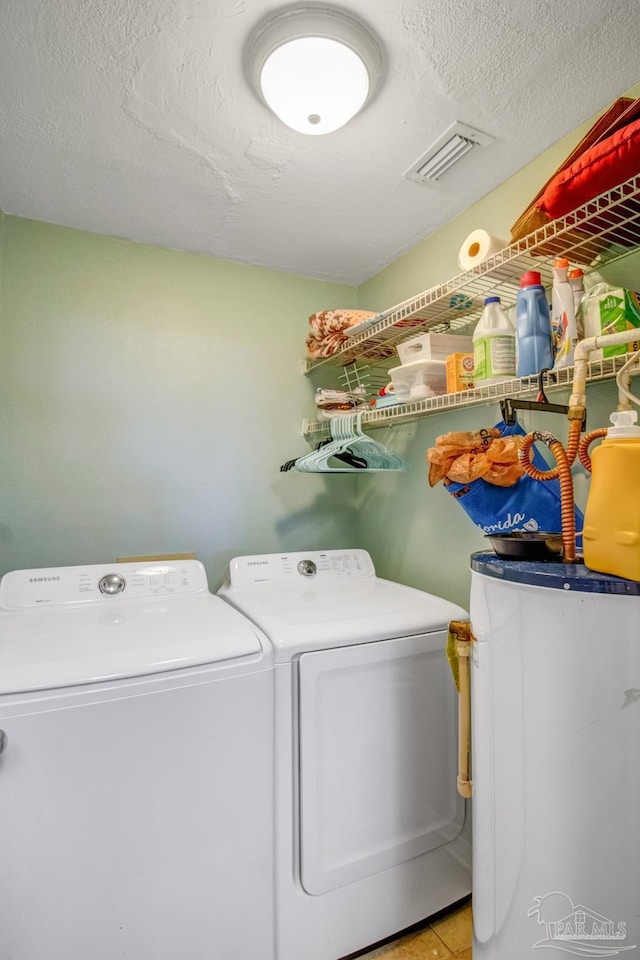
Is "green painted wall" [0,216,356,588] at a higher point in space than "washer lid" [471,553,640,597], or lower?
higher

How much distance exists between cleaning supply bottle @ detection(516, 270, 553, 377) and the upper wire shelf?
0.11 meters

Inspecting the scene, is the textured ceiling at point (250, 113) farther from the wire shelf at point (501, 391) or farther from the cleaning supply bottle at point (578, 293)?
the wire shelf at point (501, 391)

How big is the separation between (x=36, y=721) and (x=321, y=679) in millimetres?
666

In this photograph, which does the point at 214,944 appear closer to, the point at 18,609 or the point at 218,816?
the point at 218,816

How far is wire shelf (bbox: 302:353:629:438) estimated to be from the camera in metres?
1.09

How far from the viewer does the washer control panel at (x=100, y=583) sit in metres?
1.53

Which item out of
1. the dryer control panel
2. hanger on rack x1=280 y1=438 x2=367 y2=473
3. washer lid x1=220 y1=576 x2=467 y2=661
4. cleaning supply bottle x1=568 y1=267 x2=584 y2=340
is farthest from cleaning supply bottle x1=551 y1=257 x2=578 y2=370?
the dryer control panel

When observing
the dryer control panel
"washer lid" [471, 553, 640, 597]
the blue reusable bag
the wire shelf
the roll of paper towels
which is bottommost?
the dryer control panel

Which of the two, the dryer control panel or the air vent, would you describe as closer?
the air vent

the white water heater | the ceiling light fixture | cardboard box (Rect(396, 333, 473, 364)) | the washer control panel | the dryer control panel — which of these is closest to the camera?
the white water heater

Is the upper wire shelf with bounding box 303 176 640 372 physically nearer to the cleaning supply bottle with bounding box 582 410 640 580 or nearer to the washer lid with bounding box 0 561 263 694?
the cleaning supply bottle with bounding box 582 410 640 580

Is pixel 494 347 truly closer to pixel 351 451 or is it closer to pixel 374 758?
pixel 351 451

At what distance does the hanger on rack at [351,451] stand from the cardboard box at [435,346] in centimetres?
38

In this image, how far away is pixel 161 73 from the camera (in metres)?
1.19
